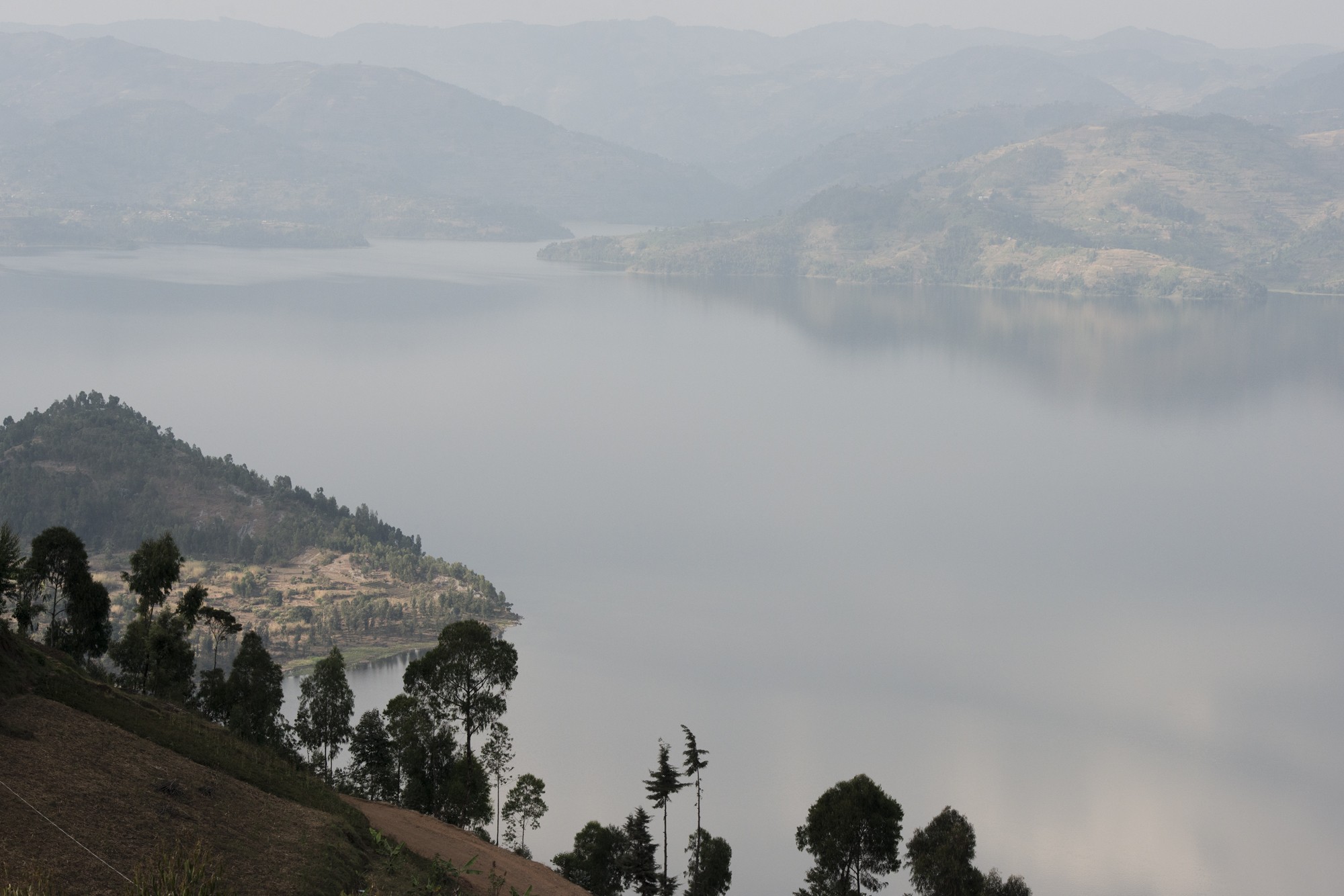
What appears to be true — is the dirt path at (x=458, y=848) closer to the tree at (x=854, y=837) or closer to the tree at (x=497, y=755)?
the tree at (x=497, y=755)

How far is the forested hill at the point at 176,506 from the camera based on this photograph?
2295 inches

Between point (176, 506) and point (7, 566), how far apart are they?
40.5 metres

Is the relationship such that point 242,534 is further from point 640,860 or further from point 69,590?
point 640,860

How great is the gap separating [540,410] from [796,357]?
1516 inches

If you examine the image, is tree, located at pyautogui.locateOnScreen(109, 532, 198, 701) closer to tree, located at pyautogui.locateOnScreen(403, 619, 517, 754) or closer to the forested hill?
tree, located at pyautogui.locateOnScreen(403, 619, 517, 754)

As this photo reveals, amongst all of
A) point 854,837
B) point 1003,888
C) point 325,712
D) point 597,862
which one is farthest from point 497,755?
point 1003,888

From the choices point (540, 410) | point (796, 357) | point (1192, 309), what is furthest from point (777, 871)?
point (1192, 309)

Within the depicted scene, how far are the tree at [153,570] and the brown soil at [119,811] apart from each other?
993cm

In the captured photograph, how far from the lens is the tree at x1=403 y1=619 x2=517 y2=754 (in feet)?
94.7

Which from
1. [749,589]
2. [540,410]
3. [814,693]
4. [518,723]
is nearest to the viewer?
[518,723]

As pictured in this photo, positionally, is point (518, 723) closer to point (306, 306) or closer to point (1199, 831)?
point (1199, 831)

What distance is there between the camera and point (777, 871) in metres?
33.3

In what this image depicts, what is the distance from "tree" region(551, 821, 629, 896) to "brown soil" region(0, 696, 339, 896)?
8.51 m

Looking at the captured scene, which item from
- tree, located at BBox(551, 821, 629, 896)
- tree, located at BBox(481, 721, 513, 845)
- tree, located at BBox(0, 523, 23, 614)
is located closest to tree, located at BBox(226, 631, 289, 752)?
tree, located at BBox(481, 721, 513, 845)
